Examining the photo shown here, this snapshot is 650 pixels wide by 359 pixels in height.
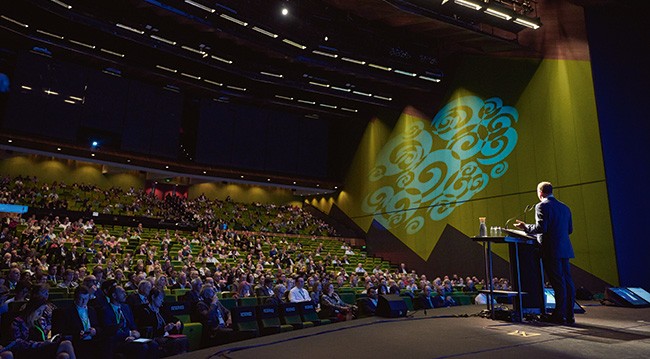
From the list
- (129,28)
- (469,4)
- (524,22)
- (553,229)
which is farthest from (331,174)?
(553,229)

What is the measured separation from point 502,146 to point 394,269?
6.03m

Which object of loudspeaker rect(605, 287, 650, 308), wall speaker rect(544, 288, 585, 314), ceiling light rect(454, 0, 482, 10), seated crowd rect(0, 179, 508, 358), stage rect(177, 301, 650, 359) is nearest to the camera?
stage rect(177, 301, 650, 359)

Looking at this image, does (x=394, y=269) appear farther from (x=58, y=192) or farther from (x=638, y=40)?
(x=58, y=192)

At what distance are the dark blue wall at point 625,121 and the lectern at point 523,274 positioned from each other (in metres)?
7.96

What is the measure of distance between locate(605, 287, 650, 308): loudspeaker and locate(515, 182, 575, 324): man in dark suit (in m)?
2.29

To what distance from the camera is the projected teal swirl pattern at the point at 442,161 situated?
1361cm

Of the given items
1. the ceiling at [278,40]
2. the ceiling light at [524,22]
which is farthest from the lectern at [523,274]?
the ceiling light at [524,22]

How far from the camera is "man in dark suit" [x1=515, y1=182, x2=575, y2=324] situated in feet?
11.6

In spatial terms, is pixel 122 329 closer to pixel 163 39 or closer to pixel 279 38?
pixel 279 38

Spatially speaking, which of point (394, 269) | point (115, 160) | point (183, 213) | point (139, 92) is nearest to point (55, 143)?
point (115, 160)

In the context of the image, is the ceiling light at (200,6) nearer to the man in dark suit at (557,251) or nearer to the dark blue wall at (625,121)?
the man in dark suit at (557,251)

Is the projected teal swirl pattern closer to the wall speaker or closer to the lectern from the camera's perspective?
the wall speaker

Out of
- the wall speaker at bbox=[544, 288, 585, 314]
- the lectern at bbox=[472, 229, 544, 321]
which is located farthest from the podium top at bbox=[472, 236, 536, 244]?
the wall speaker at bbox=[544, 288, 585, 314]

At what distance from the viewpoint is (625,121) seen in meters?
10.7
